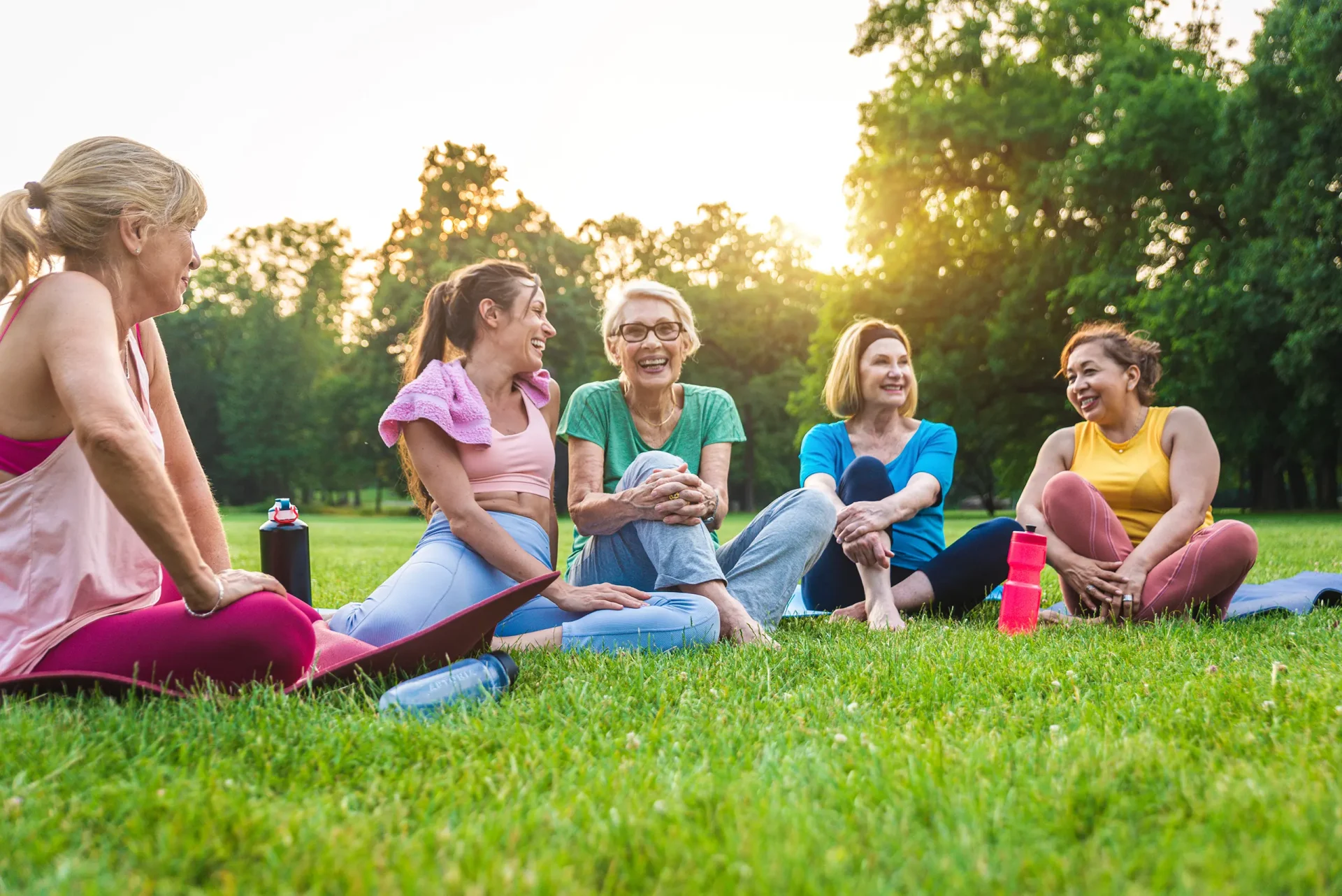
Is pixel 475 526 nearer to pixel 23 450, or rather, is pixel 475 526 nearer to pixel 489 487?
pixel 489 487

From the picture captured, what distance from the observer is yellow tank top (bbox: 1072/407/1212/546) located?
16.3 ft

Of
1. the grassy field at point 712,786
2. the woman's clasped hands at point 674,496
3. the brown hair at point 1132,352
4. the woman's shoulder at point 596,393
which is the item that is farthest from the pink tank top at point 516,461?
the brown hair at point 1132,352

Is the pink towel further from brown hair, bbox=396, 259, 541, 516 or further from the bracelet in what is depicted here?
the bracelet

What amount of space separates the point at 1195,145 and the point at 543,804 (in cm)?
2528

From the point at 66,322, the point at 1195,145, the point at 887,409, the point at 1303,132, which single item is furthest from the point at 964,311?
the point at 66,322

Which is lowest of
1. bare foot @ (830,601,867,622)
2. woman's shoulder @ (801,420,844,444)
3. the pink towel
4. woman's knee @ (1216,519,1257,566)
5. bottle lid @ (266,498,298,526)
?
bare foot @ (830,601,867,622)

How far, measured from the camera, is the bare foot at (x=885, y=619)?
4.59 meters

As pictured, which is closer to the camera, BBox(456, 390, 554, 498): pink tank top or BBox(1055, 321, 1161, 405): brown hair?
BBox(456, 390, 554, 498): pink tank top

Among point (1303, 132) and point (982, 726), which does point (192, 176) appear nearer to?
point (982, 726)

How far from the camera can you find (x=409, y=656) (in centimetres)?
313

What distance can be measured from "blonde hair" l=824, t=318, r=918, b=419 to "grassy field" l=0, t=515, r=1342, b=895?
2.52 m

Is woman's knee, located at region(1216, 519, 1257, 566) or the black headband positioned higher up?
the black headband

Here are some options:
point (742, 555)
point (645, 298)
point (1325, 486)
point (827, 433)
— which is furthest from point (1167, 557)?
point (1325, 486)

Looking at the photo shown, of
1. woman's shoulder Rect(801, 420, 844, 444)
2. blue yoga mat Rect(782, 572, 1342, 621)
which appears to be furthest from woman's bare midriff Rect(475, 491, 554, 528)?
woman's shoulder Rect(801, 420, 844, 444)
